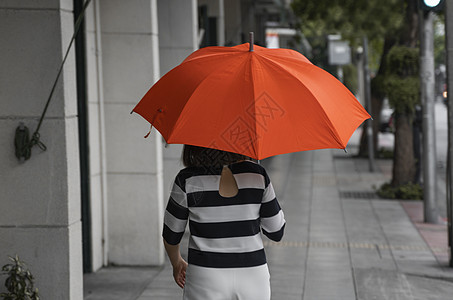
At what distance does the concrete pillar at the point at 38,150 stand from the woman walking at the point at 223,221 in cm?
224

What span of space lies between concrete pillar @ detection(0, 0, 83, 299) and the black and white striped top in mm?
2266

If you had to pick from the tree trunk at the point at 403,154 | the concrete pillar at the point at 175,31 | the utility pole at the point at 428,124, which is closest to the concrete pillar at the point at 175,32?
the concrete pillar at the point at 175,31

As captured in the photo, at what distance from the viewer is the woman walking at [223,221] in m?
3.50

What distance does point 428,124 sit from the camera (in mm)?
11398

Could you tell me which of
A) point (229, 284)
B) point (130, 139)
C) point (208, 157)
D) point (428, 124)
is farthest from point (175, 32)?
point (229, 284)

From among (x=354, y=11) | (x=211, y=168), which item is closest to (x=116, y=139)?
(x=211, y=168)

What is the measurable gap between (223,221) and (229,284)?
28cm

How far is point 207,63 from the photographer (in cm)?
377

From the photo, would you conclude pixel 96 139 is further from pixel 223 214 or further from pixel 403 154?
pixel 403 154

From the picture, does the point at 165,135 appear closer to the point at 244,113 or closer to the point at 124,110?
the point at 244,113

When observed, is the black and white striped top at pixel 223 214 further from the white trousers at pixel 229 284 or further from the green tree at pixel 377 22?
the green tree at pixel 377 22

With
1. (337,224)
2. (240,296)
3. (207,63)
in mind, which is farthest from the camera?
(337,224)

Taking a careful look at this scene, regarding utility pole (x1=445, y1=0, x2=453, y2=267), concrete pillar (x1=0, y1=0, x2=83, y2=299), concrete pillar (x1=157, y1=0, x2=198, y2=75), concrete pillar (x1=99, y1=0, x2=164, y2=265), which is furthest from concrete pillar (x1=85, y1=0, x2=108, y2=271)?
utility pole (x1=445, y1=0, x2=453, y2=267)

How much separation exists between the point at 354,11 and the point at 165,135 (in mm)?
13758
